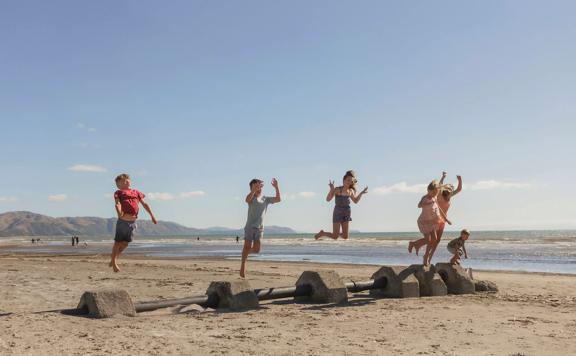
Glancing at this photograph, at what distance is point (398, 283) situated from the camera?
1126cm

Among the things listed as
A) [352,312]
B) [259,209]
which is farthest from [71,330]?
[352,312]

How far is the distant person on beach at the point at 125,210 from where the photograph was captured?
29.3 feet

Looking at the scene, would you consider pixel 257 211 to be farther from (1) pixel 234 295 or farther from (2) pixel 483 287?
(2) pixel 483 287

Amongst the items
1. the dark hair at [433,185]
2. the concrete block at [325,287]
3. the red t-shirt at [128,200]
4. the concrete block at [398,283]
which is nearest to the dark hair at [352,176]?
the dark hair at [433,185]

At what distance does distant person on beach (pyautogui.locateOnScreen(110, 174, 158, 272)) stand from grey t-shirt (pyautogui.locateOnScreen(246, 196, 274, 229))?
6.18 feet

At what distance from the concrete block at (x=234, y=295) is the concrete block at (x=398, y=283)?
3323 millimetres

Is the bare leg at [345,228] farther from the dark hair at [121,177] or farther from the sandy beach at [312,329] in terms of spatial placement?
the dark hair at [121,177]

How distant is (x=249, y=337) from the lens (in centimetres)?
706

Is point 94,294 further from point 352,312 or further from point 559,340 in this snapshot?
point 559,340

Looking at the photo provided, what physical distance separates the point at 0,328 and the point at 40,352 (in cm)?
163

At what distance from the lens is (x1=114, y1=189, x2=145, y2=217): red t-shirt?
8953 millimetres

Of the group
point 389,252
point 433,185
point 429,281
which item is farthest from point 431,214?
point 389,252

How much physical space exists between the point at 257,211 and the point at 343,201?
83.7 inches

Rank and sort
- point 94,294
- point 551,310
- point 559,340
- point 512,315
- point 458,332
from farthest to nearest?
point 551,310 → point 512,315 → point 94,294 → point 458,332 → point 559,340
